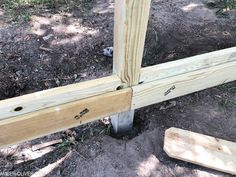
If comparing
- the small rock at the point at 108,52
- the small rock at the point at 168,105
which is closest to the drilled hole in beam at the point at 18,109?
the small rock at the point at 168,105

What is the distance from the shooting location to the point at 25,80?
2.57m

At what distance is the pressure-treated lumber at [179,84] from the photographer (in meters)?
1.89

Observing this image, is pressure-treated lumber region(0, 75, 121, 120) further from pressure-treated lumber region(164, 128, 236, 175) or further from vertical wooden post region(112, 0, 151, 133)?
pressure-treated lumber region(164, 128, 236, 175)

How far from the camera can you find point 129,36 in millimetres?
1571

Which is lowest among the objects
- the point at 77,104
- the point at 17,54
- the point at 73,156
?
the point at 73,156

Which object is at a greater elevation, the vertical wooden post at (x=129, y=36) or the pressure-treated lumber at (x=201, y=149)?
the vertical wooden post at (x=129, y=36)

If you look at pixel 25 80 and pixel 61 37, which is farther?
pixel 61 37

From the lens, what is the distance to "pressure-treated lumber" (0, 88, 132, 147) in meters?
1.63

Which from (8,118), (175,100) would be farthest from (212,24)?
(8,118)

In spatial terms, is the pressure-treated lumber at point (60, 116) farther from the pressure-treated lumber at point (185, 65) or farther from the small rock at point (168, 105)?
the small rock at point (168, 105)

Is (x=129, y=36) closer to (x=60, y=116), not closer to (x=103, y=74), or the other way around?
(x=60, y=116)

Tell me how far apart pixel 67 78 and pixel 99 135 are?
0.66 meters

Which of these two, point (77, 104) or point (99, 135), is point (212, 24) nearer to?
point (99, 135)

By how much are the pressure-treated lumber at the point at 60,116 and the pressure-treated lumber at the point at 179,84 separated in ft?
0.28
